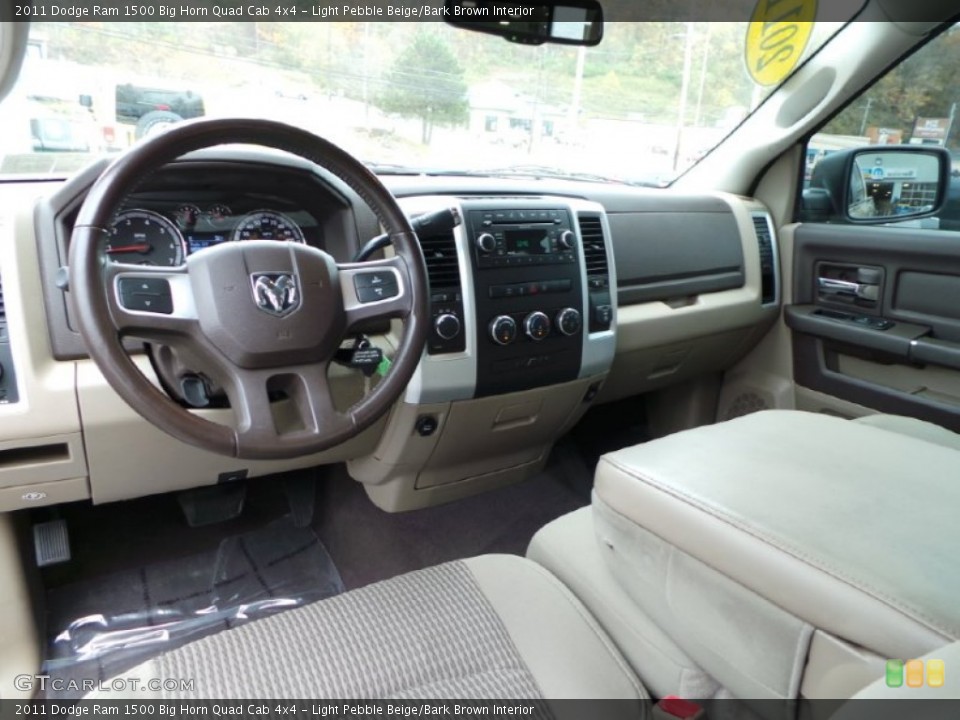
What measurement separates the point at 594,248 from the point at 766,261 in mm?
951

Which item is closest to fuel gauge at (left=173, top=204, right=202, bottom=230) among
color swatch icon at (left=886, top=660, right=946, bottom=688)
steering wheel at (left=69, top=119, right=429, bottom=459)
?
steering wheel at (left=69, top=119, right=429, bottom=459)

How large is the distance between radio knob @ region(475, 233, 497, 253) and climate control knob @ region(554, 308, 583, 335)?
272mm

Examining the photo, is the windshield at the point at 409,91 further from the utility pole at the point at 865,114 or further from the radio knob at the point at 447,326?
the radio knob at the point at 447,326

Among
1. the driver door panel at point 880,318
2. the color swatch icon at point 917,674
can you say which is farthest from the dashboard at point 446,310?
the color swatch icon at point 917,674

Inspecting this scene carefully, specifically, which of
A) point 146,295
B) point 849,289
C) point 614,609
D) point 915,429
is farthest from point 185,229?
point 849,289

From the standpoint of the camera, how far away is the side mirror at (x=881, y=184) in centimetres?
230

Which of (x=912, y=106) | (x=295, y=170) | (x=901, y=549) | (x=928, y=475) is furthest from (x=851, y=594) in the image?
(x=912, y=106)

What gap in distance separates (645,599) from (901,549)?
1.18 ft

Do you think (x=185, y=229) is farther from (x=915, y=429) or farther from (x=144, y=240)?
(x=915, y=429)

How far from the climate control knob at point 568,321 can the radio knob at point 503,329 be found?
0.15 m

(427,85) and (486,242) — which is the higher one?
(427,85)

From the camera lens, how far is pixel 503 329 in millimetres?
1785

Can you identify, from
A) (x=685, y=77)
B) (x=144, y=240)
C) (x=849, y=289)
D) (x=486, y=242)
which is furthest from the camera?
(x=685, y=77)

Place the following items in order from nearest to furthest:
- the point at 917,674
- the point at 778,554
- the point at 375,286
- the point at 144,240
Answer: the point at 917,674
the point at 778,554
the point at 375,286
the point at 144,240
